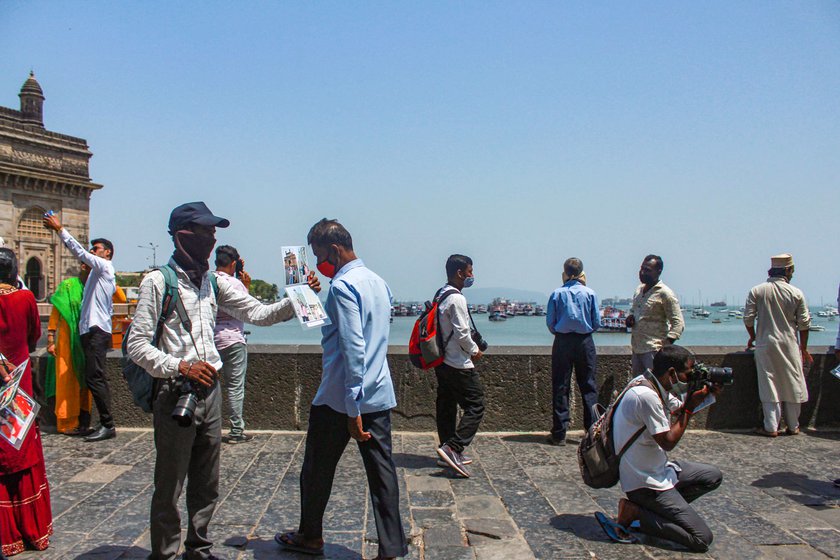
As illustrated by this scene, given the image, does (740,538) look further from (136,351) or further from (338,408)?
(136,351)

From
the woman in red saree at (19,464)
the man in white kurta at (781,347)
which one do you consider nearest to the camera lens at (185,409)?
the woman in red saree at (19,464)

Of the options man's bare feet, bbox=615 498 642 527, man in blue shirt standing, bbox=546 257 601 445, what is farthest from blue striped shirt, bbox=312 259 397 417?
man in blue shirt standing, bbox=546 257 601 445

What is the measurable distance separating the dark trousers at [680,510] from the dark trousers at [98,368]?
5007mm

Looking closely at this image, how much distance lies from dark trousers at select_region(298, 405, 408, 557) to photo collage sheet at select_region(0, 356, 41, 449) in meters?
1.59

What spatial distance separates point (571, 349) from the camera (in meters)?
6.43

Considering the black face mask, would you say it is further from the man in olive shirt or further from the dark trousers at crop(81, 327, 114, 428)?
the man in olive shirt

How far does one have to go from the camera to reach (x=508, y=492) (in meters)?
4.95

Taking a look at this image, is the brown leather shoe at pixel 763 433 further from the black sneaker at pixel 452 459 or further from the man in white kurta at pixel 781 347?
the black sneaker at pixel 452 459

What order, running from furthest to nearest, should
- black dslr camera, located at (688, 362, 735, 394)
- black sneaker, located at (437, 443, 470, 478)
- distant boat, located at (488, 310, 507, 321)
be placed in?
distant boat, located at (488, 310, 507, 321), black sneaker, located at (437, 443, 470, 478), black dslr camera, located at (688, 362, 735, 394)

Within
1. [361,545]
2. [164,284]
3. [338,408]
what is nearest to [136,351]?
[164,284]

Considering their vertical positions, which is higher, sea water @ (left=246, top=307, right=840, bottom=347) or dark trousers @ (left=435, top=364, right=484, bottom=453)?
dark trousers @ (left=435, top=364, right=484, bottom=453)

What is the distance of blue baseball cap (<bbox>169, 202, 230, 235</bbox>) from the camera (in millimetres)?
3287

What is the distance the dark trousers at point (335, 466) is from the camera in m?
3.53

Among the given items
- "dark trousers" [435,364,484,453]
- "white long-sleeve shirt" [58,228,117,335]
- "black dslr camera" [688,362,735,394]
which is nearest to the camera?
"black dslr camera" [688,362,735,394]
